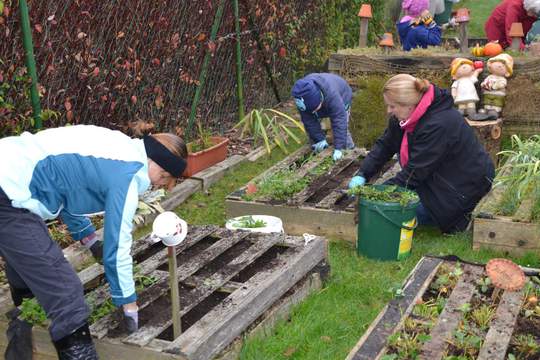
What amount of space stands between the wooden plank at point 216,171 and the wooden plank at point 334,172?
1126 mm

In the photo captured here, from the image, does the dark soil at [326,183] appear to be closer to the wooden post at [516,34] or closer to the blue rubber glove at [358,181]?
the blue rubber glove at [358,181]

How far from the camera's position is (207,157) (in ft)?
22.1

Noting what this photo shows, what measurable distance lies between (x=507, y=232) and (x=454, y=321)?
1.52m

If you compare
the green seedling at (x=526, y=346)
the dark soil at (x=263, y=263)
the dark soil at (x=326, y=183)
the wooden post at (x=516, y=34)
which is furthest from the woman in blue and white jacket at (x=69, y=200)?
the wooden post at (x=516, y=34)

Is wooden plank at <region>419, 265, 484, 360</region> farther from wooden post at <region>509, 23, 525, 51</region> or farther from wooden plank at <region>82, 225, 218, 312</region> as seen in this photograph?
wooden post at <region>509, 23, 525, 51</region>

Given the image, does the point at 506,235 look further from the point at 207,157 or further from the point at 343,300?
the point at 207,157

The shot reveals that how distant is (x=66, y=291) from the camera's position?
3131 millimetres

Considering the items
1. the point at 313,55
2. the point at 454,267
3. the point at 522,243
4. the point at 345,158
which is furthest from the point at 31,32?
the point at 313,55

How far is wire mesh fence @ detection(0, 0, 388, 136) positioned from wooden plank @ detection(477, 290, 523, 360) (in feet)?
10.8

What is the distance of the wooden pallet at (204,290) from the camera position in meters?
3.19

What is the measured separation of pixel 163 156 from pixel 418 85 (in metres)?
2.15

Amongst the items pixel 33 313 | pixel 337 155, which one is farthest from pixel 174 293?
pixel 337 155

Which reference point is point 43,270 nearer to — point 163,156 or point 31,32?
point 163,156

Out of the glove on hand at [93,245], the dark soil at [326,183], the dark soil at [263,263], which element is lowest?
the dark soil at [326,183]
